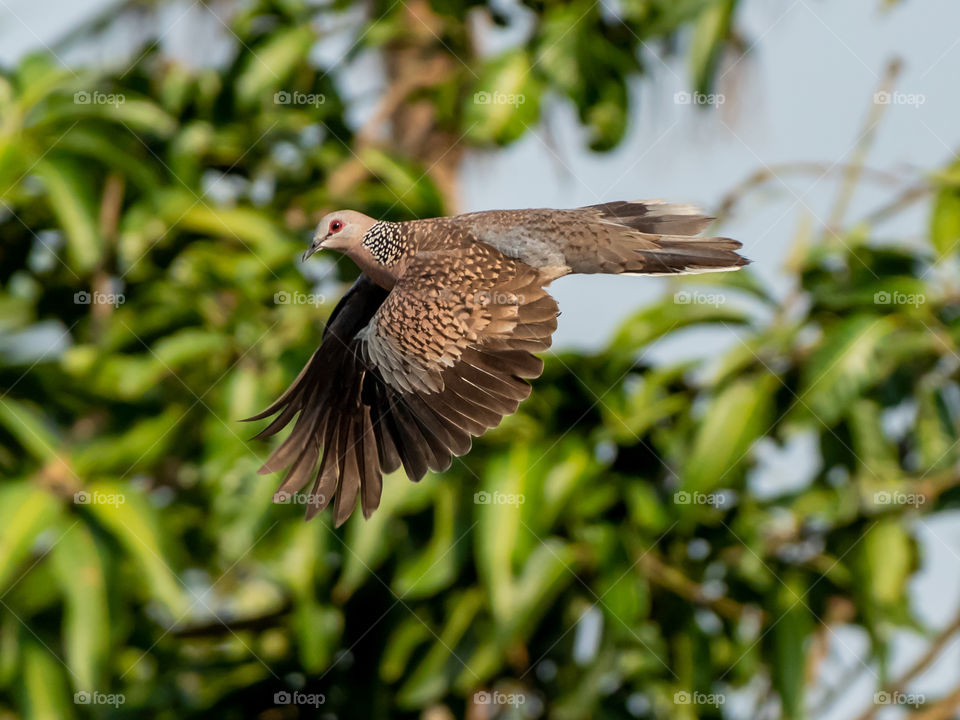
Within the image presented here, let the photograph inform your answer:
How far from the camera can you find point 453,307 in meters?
2.47

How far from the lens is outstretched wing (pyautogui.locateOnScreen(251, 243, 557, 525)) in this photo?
7.95 ft

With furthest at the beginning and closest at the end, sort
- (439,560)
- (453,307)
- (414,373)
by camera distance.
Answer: (439,560) → (414,373) → (453,307)

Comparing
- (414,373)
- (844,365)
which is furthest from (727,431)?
(414,373)

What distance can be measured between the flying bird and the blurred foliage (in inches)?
58.9

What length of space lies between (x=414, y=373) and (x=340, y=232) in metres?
0.29

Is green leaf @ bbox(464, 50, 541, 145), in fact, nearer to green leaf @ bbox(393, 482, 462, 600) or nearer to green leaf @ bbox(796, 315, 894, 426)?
green leaf @ bbox(393, 482, 462, 600)

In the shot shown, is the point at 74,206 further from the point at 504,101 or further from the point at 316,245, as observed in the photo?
the point at 316,245

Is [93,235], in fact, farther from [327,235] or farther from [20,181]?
[327,235]

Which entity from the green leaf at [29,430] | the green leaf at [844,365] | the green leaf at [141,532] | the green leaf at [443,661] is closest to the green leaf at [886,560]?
the green leaf at [844,365]

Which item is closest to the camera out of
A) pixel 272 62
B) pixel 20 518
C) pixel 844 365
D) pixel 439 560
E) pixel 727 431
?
pixel 844 365

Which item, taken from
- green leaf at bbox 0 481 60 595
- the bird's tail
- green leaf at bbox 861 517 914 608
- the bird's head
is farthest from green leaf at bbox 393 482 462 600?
the bird's head

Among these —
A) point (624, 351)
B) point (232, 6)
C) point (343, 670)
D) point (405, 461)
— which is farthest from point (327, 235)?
point (232, 6)

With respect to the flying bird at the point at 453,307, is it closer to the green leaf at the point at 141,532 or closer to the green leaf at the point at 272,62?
the green leaf at the point at 141,532

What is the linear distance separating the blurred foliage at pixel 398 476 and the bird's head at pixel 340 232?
1.78 m
